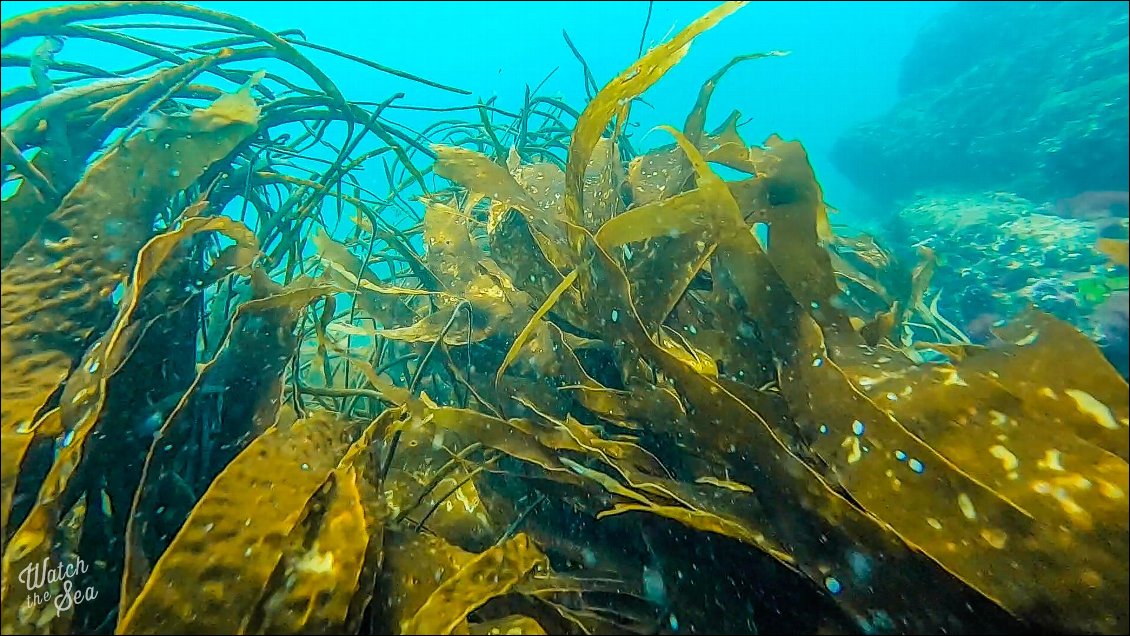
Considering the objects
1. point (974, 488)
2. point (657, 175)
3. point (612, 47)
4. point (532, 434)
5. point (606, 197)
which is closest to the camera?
point (974, 488)

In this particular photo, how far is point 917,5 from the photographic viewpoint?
48000 mm

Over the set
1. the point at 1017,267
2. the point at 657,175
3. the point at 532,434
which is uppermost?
the point at 657,175

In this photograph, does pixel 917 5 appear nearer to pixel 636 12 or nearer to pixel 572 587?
pixel 636 12

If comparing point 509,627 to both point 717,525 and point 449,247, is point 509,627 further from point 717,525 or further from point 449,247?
point 449,247

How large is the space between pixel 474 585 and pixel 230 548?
26cm

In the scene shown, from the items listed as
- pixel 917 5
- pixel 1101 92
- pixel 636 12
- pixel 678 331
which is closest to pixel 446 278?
pixel 678 331

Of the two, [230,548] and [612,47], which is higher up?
[612,47]

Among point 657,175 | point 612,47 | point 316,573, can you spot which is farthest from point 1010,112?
point 612,47

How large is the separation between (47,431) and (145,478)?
0.45 feet

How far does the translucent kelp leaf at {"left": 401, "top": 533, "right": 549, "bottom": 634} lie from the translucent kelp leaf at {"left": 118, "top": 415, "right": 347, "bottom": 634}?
0.13 meters

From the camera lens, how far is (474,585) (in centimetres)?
62

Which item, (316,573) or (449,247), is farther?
(449,247)

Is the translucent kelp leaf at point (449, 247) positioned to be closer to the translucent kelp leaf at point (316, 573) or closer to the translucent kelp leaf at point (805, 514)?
the translucent kelp leaf at point (805, 514)

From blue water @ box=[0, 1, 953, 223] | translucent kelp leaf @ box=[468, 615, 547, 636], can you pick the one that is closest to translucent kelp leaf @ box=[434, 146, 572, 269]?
translucent kelp leaf @ box=[468, 615, 547, 636]
